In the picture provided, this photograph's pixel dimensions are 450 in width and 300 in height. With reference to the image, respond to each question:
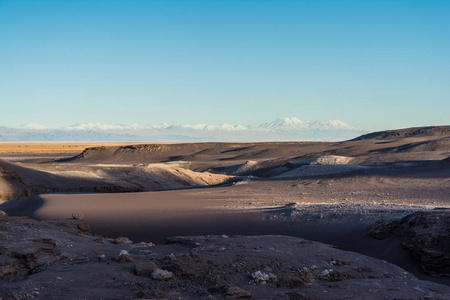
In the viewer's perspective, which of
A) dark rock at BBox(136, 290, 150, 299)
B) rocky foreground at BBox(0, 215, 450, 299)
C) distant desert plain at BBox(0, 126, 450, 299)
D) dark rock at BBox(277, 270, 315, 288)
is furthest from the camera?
dark rock at BBox(277, 270, 315, 288)

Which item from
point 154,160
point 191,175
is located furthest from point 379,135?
point 191,175

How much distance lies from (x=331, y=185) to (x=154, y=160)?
40243 mm

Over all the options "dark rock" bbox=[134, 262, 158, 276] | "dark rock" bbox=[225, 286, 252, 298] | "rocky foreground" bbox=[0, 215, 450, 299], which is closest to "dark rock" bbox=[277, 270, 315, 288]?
"rocky foreground" bbox=[0, 215, 450, 299]

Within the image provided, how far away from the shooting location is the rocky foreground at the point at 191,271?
18.9ft

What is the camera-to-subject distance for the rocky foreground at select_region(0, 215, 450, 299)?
226 inches

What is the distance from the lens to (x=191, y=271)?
6.58 metres

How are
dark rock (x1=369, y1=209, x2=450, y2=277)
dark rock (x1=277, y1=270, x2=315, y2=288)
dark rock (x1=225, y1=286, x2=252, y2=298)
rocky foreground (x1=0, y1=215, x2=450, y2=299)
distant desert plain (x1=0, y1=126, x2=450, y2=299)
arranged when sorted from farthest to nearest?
1. dark rock (x1=369, y1=209, x2=450, y2=277)
2. dark rock (x1=277, y1=270, x2=315, y2=288)
3. distant desert plain (x1=0, y1=126, x2=450, y2=299)
4. rocky foreground (x1=0, y1=215, x2=450, y2=299)
5. dark rock (x1=225, y1=286, x2=252, y2=298)

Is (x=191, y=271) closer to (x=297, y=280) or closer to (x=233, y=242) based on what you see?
(x=297, y=280)

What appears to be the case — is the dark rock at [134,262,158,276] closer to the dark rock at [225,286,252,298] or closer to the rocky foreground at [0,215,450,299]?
the rocky foreground at [0,215,450,299]

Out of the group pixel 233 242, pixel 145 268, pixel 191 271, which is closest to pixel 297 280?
pixel 191 271

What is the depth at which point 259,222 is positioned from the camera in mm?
12648

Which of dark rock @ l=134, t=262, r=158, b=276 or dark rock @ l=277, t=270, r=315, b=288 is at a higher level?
dark rock @ l=134, t=262, r=158, b=276

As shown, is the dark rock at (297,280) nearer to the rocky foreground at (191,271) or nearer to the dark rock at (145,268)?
the rocky foreground at (191,271)

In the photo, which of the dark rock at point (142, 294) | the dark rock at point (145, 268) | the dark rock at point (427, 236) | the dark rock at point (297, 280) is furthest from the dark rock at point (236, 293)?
the dark rock at point (427, 236)
